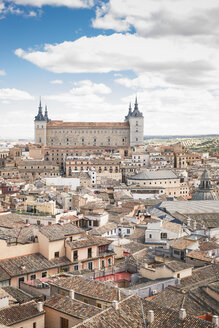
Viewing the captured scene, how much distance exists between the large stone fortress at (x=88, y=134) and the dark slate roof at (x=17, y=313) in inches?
4906

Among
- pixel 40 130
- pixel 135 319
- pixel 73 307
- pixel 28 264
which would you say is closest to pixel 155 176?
pixel 28 264

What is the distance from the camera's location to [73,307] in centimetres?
1602

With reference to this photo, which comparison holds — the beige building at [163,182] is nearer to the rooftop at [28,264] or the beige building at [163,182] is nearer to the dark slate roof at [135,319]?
the rooftop at [28,264]

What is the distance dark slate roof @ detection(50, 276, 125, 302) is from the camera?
17.6 meters

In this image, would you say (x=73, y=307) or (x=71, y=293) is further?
(x=71, y=293)

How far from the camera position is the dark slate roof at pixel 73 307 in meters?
15.4

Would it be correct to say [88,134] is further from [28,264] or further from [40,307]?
[40,307]

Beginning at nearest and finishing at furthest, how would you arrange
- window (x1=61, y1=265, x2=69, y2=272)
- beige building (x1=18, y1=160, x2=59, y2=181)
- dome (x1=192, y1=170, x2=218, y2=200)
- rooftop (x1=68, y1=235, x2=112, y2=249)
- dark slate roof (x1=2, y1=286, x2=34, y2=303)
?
dark slate roof (x1=2, y1=286, x2=34, y2=303) → window (x1=61, y1=265, x2=69, y2=272) → rooftop (x1=68, y1=235, x2=112, y2=249) → dome (x1=192, y1=170, x2=218, y2=200) → beige building (x1=18, y1=160, x2=59, y2=181)

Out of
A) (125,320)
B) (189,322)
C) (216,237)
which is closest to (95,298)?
(125,320)

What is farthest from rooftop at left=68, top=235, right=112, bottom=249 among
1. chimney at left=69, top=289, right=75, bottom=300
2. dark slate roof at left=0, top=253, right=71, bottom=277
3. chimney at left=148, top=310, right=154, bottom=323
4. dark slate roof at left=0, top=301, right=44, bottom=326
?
chimney at left=148, top=310, right=154, bottom=323

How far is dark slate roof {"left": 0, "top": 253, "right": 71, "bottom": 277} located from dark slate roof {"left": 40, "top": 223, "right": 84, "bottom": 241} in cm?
123

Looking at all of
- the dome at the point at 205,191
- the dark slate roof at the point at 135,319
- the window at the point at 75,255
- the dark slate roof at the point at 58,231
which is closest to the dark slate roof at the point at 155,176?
the dome at the point at 205,191

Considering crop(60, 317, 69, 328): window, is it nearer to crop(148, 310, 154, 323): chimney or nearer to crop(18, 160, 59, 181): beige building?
crop(148, 310, 154, 323): chimney

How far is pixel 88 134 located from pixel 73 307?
126219 mm
